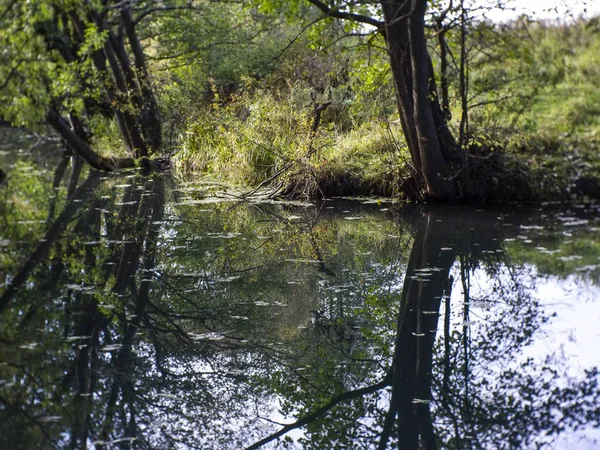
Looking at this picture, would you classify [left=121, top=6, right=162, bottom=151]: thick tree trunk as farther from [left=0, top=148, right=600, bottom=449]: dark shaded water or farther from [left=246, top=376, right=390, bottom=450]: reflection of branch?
[left=246, top=376, right=390, bottom=450]: reflection of branch

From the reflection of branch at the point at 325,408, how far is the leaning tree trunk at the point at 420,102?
6803 mm

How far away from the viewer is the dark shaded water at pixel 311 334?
4.72 m

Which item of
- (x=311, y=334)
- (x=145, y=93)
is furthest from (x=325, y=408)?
(x=145, y=93)

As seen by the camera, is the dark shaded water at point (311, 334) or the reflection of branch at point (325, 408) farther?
the dark shaded water at point (311, 334)

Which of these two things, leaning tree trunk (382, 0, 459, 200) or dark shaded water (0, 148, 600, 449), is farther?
leaning tree trunk (382, 0, 459, 200)

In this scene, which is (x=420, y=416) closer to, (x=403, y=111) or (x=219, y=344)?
(x=219, y=344)

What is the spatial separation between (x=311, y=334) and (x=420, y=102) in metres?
6.06

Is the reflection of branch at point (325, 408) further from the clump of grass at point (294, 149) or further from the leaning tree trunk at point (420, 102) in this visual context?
the clump of grass at point (294, 149)

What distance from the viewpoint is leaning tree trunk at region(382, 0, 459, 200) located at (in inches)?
448

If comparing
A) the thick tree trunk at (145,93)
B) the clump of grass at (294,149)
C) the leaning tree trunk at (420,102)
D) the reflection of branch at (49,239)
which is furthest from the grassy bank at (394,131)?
the reflection of branch at (49,239)

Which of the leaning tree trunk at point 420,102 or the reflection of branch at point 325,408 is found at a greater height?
the leaning tree trunk at point 420,102

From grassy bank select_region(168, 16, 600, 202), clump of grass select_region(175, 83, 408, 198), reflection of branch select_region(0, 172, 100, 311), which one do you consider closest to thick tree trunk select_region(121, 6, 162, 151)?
grassy bank select_region(168, 16, 600, 202)

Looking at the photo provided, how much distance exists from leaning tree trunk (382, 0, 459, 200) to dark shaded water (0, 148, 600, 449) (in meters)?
0.76

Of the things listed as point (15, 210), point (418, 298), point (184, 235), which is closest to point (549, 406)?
point (418, 298)
